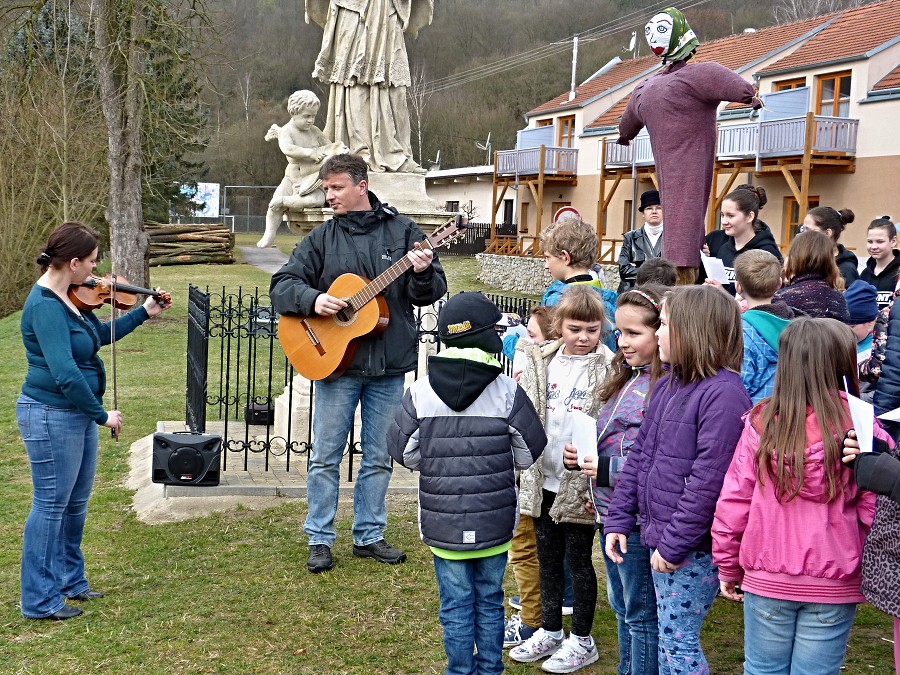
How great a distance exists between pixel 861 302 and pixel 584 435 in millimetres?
2835

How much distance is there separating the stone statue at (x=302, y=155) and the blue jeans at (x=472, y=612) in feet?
15.7

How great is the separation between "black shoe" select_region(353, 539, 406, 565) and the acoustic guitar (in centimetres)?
104

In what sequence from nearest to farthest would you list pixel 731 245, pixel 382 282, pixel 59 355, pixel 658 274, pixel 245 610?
pixel 658 274 → pixel 59 355 → pixel 245 610 → pixel 382 282 → pixel 731 245

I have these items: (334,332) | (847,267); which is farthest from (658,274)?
(847,267)

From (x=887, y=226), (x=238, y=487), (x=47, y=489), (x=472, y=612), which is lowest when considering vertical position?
(x=238, y=487)

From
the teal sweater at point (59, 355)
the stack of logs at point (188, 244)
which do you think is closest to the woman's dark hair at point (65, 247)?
the teal sweater at point (59, 355)

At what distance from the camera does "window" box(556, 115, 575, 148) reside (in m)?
37.2

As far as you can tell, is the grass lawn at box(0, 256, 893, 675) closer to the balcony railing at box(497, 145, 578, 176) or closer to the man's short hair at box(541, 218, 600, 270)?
the man's short hair at box(541, 218, 600, 270)

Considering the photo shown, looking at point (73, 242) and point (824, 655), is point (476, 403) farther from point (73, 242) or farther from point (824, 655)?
point (73, 242)

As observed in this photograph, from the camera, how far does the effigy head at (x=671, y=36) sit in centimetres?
466

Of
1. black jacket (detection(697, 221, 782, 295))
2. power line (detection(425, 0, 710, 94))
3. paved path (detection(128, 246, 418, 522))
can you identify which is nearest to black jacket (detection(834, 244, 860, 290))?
black jacket (detection(697, 221, 782, 295))

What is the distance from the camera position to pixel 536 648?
4.21m

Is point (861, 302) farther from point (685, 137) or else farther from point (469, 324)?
point (469, 324)

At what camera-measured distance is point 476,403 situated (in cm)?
364
